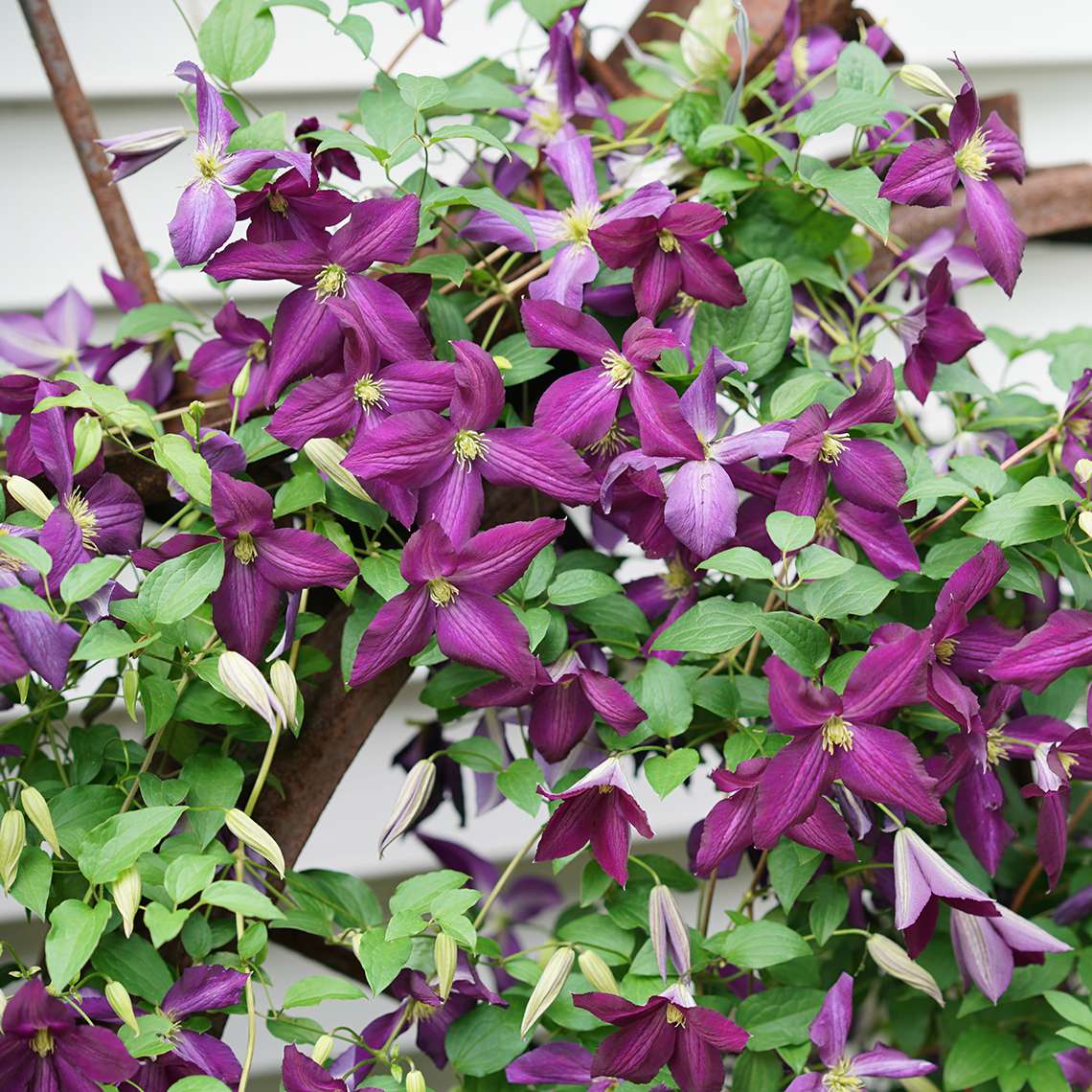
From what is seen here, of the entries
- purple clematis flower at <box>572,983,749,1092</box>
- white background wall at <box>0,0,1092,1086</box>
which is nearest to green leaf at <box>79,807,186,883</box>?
purple clematis flower at <box>572,983,749,1092</box>

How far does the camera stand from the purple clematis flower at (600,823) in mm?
551

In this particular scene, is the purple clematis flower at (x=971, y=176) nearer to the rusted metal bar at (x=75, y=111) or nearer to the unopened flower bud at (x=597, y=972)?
the unopened flower bud at (x=597, y=972)

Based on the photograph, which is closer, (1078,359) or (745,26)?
(745,26)

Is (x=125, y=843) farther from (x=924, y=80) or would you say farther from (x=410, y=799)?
(x=924, y=80)

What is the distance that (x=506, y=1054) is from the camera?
62 cm

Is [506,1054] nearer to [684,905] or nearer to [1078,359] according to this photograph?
[1078,359]

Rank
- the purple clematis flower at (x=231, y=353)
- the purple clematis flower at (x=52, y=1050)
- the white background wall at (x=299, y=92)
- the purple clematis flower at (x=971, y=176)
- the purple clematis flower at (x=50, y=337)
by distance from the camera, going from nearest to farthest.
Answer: the purple clematis flower at (x=52, y=1050)
the purple clematis flower at (x=971, y=176)
the purple clematis flower at (x=231, y=353)
the purple clematis flower at (x=50, y=337)
the white background wall at (x=299, y=92)

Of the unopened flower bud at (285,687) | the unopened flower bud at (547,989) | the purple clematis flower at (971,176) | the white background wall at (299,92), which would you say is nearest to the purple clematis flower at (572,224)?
the purple clematis flower at (971,176)

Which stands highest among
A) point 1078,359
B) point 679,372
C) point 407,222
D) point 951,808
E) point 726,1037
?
point 407,222

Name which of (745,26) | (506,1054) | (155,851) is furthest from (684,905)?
(745,26)

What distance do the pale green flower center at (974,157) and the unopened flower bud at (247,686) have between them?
443mm

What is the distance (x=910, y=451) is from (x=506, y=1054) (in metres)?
0.41

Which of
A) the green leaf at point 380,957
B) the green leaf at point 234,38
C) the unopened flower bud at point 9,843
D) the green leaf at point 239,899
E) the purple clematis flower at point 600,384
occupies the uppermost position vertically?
the green leaf at point 234,38

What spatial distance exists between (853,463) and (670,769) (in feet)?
0.59
